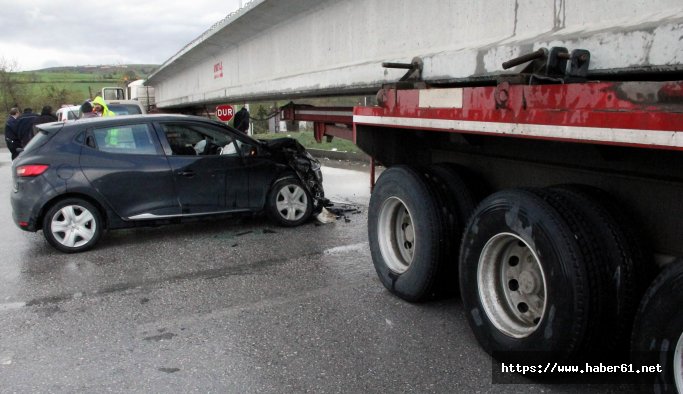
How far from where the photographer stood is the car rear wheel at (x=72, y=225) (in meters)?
6.12

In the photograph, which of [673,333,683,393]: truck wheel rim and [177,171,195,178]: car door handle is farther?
[177,171,195,178]: car door handle

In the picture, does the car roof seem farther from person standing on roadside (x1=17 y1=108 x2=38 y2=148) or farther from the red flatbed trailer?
person standing on roadside (x1=17 y1=108 x2=38 y2=148)

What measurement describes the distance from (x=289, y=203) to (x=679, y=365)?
5.33 m

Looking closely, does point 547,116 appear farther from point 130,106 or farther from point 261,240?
point 130,106

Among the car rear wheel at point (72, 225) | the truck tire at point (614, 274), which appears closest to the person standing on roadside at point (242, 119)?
the car rear wheel at point (72, 225)

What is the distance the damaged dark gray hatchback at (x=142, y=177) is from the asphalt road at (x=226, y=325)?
0.42 meters

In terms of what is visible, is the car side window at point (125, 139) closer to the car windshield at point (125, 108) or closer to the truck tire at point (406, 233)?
the truck tire at point (406, 233)

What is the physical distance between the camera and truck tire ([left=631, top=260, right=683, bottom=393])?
2334 millimetres

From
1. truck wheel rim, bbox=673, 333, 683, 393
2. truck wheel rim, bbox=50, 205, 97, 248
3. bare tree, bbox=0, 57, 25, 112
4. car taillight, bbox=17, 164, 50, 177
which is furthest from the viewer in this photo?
bare tree, bbox=0, 57, 25, 112

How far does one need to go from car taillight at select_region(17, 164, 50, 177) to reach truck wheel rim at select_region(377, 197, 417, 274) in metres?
3.92

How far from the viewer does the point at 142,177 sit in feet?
21.0

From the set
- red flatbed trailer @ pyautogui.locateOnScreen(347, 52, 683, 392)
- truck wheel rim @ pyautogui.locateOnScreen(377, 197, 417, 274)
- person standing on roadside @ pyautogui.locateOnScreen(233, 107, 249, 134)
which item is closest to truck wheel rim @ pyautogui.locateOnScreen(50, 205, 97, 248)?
truck wheel rim @ pyautogui.locateOnScreen(377, 197, 417, 274)

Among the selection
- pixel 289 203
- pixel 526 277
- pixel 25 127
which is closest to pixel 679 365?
pixel 526 277

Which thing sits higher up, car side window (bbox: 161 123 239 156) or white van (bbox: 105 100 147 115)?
Result: white van (bbox: 105 100 147 115)
